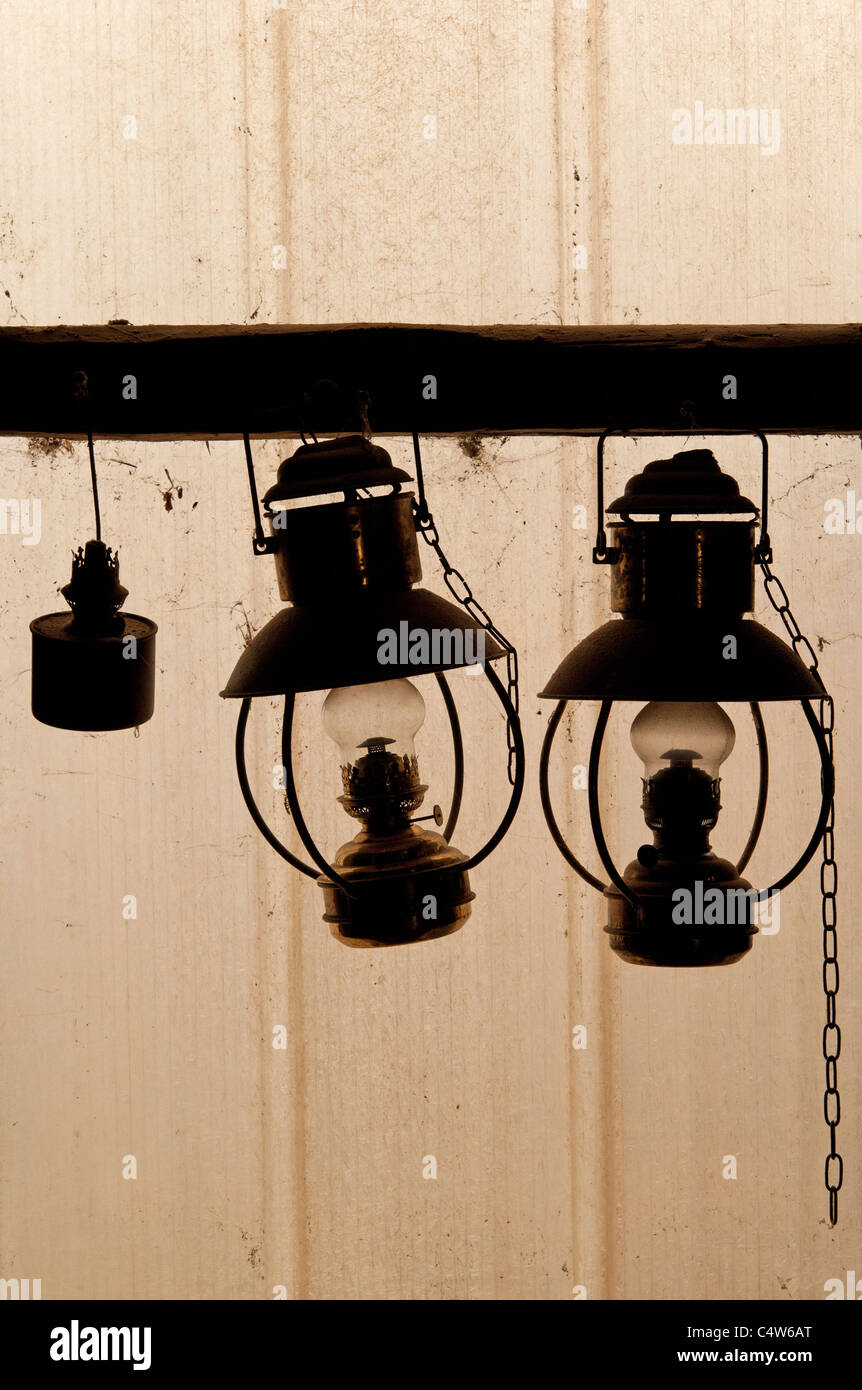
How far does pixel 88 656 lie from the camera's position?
1.83m

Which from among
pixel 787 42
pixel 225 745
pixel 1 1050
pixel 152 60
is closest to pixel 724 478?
pixel 225 745

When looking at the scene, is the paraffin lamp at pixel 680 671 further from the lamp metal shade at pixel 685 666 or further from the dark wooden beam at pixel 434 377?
the dark wooden beam at pixel 434 377

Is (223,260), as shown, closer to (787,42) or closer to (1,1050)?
(787,42)

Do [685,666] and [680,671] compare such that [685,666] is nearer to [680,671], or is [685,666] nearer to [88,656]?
[680,671]

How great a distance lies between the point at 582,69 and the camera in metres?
2.68

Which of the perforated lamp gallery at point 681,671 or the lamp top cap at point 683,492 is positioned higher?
the lamp top cap at point 683,492

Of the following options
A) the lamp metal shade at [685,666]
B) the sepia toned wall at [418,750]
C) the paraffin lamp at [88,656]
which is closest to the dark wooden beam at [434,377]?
the paraffin lamp at [88,656]

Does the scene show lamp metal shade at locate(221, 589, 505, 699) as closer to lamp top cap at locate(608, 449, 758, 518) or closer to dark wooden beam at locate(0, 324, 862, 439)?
lamp top cap at locate(608, 449, 758, 518)

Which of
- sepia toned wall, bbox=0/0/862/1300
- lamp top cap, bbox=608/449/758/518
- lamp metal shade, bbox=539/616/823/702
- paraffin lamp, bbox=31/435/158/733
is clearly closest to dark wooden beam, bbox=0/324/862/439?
paraffin lamp, bbox=31/435/158/733

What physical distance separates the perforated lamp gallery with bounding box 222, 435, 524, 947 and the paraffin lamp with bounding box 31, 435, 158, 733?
0.34 metres

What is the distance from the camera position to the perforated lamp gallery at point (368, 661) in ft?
4.79

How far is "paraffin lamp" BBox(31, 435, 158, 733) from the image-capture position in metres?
1.83

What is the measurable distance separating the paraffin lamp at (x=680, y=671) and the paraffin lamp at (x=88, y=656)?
2.24ft

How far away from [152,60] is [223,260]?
19.1 inches
